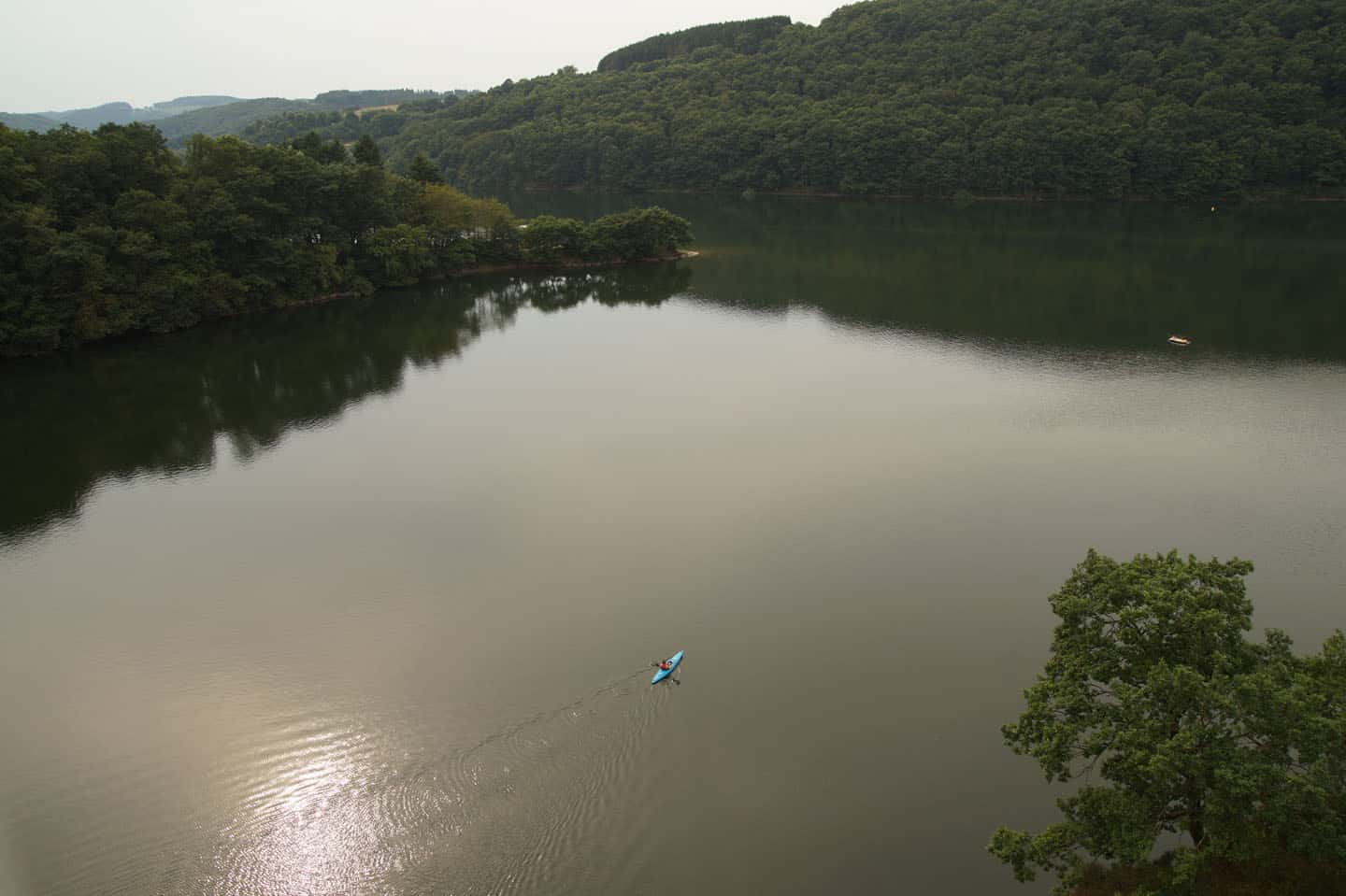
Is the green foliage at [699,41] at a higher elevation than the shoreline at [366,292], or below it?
higher

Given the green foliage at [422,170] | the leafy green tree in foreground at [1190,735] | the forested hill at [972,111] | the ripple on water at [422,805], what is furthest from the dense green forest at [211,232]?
the leafy green tree in foreground at [1190,735]

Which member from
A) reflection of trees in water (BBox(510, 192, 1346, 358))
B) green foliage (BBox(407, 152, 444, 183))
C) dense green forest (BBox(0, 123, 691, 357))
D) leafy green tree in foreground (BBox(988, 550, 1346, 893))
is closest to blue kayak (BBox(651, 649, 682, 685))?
leafy green tree in foreground (BBox(988, 550, 1346, 893))

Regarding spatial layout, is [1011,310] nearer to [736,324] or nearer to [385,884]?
[736,324]

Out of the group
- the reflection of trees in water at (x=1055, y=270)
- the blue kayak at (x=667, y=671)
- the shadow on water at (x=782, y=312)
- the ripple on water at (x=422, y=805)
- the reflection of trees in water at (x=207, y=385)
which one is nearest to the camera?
the ripple on water at (x=422, y=805)

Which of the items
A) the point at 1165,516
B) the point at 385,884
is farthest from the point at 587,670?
the point at 1165,516

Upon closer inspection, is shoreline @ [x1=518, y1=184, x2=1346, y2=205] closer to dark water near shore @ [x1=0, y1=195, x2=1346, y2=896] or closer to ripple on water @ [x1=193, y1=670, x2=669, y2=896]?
dark water near shore @ [x1=0, y1=195, x2=1346, y2=896]

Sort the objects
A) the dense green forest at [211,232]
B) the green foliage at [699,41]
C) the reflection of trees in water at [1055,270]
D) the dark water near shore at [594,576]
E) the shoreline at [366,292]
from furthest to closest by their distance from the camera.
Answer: the green foliage at [699,41] < the reflection of trees in water at [1055,270] < the shoreline at [366,292] < the dense green forest at [211,232] < the dark water near shore at [594,576]

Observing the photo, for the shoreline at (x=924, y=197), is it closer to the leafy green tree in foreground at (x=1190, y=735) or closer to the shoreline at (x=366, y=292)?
the shoreline at (x=366, y=292)
